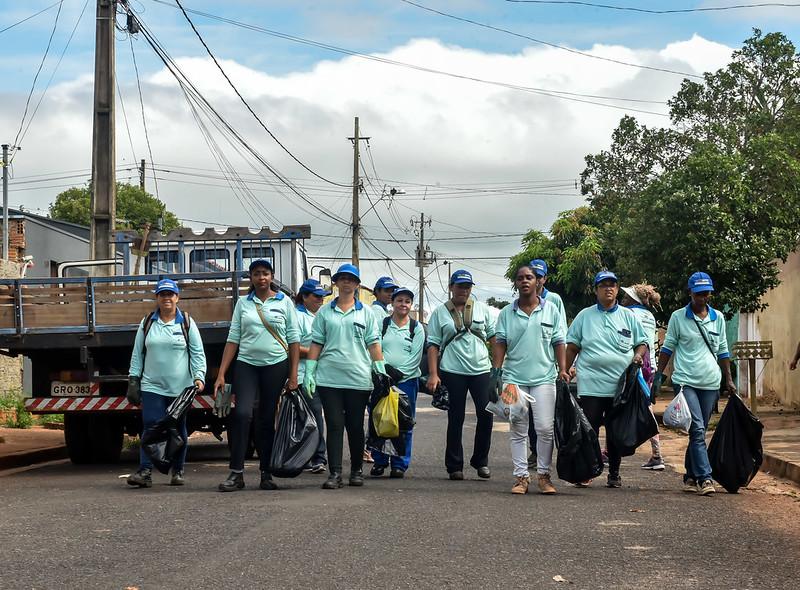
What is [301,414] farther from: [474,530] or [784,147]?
[784,147]

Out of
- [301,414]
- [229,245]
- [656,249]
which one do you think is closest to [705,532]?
[301,414]

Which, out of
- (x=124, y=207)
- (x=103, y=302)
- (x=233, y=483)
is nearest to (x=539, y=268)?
(x=233, y=483)

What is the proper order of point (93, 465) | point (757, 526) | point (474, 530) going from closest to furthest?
point (474, 530) → point (757, 526) → point (93, 465)

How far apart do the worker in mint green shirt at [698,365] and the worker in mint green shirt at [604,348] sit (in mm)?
314

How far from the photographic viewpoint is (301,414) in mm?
10234

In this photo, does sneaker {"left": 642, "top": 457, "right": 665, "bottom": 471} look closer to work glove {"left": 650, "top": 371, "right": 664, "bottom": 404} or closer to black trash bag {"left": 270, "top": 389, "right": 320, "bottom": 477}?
work glove {"left": 650, "top": 371, "right": 664, "bottom": 404}

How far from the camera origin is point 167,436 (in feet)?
34.3

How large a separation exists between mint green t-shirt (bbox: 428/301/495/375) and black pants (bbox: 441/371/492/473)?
2.9 inches

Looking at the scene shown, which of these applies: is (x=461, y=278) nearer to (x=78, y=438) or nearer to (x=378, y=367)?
(x=378, y=367)

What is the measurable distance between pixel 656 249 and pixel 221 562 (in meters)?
16.9

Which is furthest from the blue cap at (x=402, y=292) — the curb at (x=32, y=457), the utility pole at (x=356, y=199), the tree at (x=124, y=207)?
the tree at (x=124, y=207)

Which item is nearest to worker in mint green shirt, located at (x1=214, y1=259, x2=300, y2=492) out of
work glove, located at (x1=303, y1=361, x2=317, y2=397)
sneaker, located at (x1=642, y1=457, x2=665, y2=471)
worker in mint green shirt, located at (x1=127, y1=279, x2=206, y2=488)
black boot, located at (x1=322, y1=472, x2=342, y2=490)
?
work glove, located at (x1=303, y1=361, x2=317, y2=397)

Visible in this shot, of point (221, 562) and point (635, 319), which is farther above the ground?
point (635, 319)

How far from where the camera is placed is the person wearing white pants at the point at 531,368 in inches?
392
